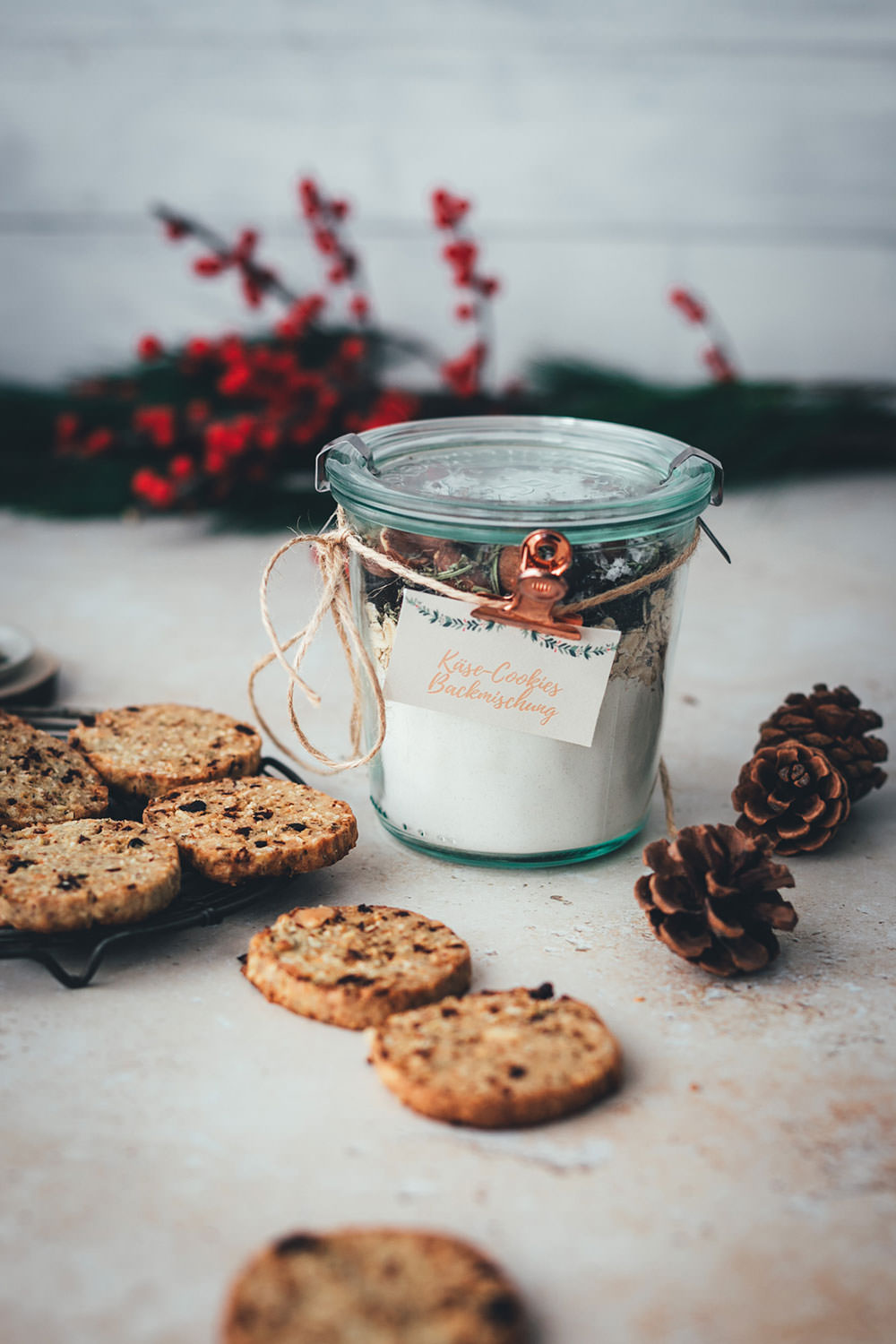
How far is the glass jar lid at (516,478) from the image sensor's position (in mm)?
785

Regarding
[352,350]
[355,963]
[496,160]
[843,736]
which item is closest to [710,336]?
[496,160]

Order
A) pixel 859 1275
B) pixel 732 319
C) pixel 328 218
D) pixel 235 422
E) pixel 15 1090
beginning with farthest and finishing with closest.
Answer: pixel 732 319 → pixel 328 218 → pixel 235 422 → pixel 15 1090 → pixel 859 1275

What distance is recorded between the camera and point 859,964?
2.60ft

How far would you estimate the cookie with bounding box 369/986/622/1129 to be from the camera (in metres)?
0.62

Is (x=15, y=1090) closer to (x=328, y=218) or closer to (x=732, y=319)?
(x=328, y=218)

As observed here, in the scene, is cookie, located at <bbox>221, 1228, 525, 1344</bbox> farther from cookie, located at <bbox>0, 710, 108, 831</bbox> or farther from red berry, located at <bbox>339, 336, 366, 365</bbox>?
red berry, located at <bbox>339, 336, 366, 365</bbox>

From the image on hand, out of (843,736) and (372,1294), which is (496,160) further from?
(372,1294)

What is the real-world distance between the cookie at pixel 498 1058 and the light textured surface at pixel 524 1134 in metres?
0.02

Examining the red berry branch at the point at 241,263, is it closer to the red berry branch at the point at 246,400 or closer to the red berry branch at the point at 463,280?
the red berry branch at the point at 246,400

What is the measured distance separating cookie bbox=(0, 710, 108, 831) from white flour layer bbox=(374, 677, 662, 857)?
23 centimetres

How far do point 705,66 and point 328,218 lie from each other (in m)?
0.82

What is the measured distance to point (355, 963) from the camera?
2.39 ft

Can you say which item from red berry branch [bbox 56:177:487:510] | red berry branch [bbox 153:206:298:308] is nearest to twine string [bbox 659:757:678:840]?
red berry branch [bbox 56:177:487:510]

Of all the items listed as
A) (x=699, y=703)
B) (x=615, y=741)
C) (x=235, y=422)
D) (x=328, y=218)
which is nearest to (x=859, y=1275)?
(x=615, y=741)
